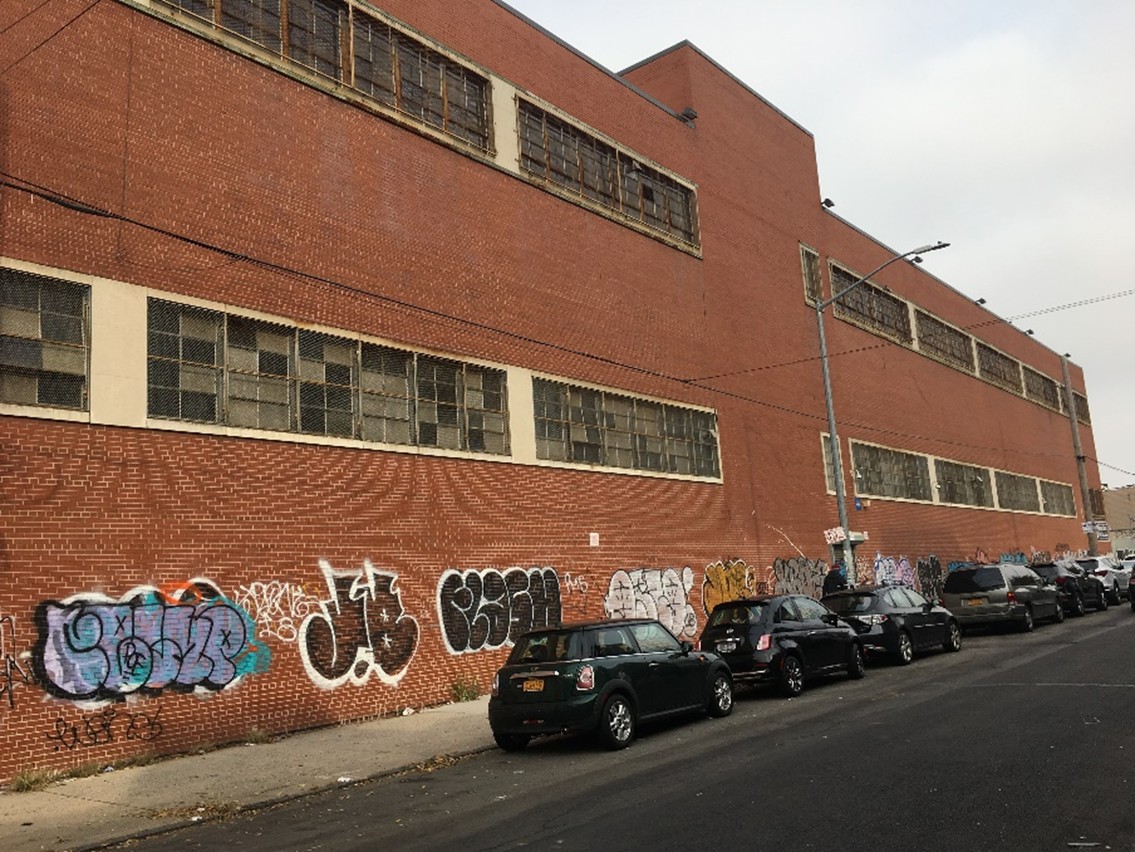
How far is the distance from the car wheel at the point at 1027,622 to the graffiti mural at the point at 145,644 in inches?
731

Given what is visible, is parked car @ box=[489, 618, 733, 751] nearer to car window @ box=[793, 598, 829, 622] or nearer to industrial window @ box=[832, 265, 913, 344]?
car window @ box=[793, 598, 829, 622]

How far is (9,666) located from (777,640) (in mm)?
10063

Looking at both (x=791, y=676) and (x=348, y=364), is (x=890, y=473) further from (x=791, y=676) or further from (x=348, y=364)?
(x=348, y=364)

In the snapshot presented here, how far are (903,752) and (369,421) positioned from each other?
31.7ft

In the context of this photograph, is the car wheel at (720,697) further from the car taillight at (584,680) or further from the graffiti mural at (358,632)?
the graffiti mural at (358,632)

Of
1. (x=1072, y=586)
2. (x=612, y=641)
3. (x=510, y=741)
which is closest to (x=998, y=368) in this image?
(x=1072, y=586)

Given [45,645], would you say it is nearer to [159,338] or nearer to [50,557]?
[50,557]

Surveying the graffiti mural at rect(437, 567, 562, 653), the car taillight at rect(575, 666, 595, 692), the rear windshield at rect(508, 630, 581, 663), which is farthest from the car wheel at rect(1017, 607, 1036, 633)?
the car taillight at rect(575, 666, 595, 692)

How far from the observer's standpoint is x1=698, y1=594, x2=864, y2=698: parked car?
14383 mm

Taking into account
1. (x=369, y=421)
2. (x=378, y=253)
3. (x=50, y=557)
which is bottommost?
(x=50, y=557)

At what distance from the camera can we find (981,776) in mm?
8000

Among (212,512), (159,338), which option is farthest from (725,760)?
(159,338)

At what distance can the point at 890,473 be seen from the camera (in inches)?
1361

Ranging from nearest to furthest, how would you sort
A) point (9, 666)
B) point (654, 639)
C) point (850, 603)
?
point (9, 666), point (654, 639), point (850, 603)
